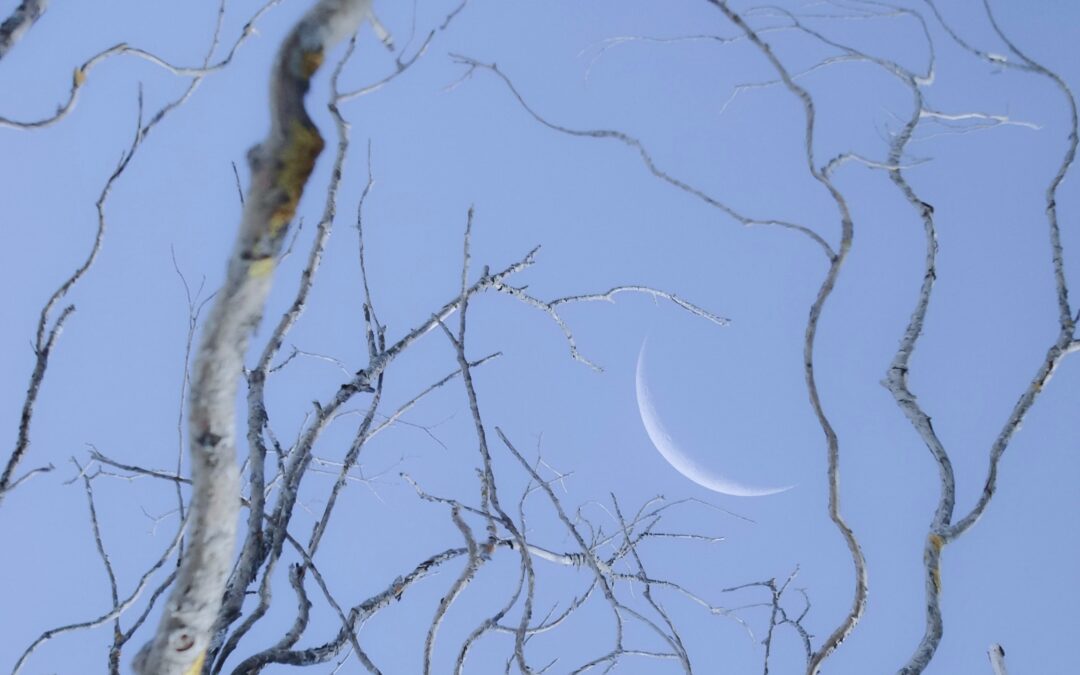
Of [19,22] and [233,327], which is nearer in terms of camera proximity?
[233,327]

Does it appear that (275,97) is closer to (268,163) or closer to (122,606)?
(268,163)

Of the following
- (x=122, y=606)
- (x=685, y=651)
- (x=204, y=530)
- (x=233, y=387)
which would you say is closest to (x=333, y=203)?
(x=233, y=387)

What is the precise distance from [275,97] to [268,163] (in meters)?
0.10

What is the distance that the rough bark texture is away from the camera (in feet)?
3.94

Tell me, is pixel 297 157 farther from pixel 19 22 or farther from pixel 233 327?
pixel 19 22

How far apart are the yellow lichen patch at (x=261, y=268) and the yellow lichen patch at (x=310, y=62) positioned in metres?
0.28

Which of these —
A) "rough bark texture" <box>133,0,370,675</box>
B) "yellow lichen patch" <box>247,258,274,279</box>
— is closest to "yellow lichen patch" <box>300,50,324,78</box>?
"rough bark texture" <box>133,0,370,675</box>

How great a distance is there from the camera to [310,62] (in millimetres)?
1226

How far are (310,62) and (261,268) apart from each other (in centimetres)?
32

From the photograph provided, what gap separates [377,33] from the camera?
1.54 m

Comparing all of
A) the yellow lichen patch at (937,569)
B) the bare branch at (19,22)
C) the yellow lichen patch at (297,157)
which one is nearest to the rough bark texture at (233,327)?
the yellow lichen patch at (297,157)

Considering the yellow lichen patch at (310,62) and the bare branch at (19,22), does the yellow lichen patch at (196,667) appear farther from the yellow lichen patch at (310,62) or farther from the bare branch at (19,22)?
the bare branch at (19,22)

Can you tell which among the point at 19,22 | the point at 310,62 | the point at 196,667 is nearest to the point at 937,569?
the point at 196,667

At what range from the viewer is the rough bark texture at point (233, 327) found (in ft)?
3.94
